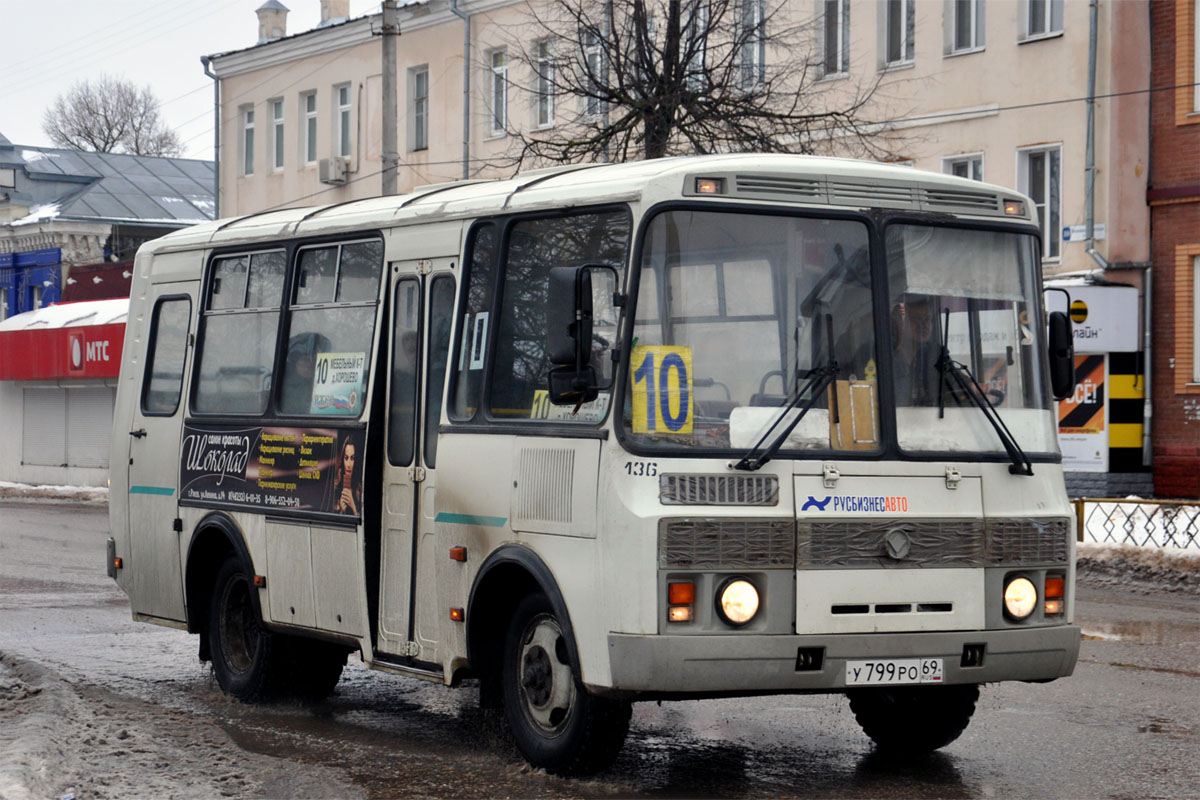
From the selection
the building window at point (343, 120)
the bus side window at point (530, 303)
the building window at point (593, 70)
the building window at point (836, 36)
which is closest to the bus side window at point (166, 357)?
the bus side window at point (530, 303)

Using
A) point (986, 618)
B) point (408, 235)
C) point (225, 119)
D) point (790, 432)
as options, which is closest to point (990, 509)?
point (986, 618)

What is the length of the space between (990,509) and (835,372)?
914 mm

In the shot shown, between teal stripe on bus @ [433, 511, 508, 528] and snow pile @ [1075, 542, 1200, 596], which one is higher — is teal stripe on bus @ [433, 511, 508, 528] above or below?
above

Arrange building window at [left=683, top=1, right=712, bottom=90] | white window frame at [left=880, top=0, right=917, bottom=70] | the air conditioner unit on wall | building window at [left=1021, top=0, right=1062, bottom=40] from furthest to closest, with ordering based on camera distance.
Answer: the air conditioner unit on wall → white window frame at [left=880, top=0, right=917, bottom=70] → building window at [left=1021, top=0, right=1062, bottom=40] → building window at [left=683, top=1, right=712, bottom=90]

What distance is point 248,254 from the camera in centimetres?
1089

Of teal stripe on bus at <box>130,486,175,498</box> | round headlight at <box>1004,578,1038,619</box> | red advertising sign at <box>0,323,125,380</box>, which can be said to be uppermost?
red advertising sign at <box>0,323,125,380</box>

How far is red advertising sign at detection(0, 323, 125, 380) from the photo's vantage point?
38.8m

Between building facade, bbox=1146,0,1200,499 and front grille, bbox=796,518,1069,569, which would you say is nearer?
front grille, bbox=796,518,1069,569

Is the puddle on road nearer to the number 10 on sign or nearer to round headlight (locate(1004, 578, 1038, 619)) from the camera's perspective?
round headlight (locate(1004, 578, 1038, 619))

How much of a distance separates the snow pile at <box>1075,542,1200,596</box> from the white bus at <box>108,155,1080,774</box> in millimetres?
9752

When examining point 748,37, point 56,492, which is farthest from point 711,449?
point 56,492

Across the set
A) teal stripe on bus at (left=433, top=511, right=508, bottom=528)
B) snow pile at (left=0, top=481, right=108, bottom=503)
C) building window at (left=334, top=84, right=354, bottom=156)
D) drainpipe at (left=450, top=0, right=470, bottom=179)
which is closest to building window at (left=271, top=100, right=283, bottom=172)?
building window at (left=334, top=84, right=354, bottom=156)

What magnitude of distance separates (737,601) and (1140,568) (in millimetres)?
12007

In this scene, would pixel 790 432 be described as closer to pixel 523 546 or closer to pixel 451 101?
pixel 523 546
